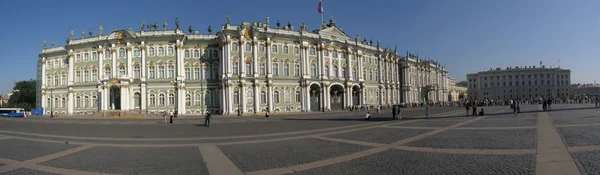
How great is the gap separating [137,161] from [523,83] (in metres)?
165

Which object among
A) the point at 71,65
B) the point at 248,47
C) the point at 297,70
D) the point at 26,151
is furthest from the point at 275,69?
the point at 71,65

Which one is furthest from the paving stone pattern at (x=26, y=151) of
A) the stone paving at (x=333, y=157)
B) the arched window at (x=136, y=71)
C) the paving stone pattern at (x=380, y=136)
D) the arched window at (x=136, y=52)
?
the arched window at (x=136, y=52)

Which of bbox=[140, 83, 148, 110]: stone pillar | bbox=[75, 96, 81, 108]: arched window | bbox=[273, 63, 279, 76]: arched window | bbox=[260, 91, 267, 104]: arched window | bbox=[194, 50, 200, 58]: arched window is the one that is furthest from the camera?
bbox=[75, 96, 81, 108]: arched window

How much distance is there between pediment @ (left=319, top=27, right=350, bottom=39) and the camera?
50.0 meters

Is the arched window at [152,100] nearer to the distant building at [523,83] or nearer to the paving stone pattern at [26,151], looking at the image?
the paving stone pattern at [26,151]

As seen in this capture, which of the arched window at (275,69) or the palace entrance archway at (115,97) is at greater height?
the arched window at (275,69)

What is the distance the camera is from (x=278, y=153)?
9.69 m

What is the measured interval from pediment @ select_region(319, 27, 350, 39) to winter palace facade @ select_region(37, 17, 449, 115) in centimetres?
26

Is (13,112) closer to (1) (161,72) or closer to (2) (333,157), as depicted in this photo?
(1) (161,72)

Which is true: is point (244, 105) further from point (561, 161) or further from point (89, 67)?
point (561, 161)

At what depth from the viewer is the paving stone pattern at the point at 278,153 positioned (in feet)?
26.6

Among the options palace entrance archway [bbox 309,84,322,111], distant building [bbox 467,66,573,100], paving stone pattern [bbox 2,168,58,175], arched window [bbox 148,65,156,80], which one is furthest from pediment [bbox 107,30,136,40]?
distant building [bbox 467,66,573,100]

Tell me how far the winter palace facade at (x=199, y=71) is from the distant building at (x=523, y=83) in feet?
393

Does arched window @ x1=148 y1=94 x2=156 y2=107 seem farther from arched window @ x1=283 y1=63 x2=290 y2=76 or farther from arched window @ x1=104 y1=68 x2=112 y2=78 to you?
arched window @ x1=283 y1=63 x2=290 y2=76
